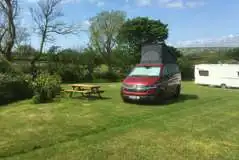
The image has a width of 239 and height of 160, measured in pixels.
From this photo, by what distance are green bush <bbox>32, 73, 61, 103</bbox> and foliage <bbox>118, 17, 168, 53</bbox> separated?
2551 centimetres

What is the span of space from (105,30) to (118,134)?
34.6m

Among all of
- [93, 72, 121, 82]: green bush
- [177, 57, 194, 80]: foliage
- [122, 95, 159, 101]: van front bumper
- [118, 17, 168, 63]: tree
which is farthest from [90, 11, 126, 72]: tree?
[122, 95, 159, 101]: van front bumper

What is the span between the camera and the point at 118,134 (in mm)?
6457

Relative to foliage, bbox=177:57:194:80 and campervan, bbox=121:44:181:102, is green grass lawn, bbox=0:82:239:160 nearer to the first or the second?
campervan, bbox=121:44:181:102

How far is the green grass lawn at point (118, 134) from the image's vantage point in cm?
514

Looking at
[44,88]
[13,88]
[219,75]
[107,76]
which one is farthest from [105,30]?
[44,88]

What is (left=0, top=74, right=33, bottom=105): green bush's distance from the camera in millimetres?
12656

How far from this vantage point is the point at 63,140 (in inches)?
236

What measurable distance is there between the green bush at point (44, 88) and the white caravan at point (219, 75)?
15.4 m

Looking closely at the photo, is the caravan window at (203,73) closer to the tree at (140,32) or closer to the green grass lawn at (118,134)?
the tree at (140,32)

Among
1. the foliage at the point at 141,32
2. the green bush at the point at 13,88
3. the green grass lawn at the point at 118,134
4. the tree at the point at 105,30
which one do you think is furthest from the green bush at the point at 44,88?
the tree at the point at 105,30

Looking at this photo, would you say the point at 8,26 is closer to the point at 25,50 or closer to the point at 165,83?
the point at 25,50

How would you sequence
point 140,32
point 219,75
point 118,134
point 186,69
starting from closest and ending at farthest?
point 118,134 → point 219,75 → point 140,32 → point 186,69

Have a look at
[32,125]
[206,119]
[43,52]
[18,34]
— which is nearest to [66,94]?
[32,125]
